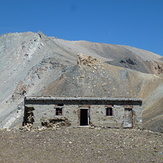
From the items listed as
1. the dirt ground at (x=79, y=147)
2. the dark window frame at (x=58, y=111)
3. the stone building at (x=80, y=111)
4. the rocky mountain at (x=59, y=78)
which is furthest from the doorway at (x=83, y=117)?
the rocky mountain at (x=59, y=78)

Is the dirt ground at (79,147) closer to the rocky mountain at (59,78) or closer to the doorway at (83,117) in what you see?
the doorway at (83,117)

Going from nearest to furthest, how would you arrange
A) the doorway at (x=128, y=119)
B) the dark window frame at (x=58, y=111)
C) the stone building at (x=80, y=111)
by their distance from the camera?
the stone building at (x=80, y=111), the dark window frame at (x=58, y=111), the doorway at (x=128, y=119)

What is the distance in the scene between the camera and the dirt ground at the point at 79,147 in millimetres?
18234

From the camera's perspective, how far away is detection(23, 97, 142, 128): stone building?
31609 millimetres

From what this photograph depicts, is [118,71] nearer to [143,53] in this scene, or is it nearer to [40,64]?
[40,64]

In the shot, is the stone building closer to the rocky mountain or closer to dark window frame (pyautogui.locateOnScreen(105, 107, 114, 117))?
dark window frame (pyautogui.locateOnScreen(105, 107, 114, 117))

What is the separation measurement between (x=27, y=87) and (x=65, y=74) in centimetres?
1082

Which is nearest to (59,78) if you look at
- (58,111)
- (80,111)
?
(80,111)

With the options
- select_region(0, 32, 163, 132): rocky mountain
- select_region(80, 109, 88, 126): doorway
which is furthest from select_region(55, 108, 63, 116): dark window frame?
select_region(0, 32, 163, 132): rocky mountain

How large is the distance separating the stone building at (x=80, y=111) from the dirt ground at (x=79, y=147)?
14.8ft

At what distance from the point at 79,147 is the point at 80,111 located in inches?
446

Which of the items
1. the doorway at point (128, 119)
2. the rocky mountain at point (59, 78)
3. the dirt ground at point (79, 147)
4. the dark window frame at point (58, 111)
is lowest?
the dirt ground at point (79, 147)

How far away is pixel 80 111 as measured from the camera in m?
32.4

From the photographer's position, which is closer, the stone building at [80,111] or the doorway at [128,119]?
the stone building at [80,111]
